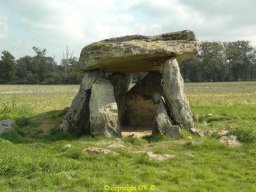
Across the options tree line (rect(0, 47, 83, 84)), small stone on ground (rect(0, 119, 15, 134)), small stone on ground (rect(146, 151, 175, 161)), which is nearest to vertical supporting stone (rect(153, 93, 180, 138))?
small stone on ground (rect(146, 151, 175, 161))

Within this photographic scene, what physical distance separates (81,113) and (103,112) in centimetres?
137

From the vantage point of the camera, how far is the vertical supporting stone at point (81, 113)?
15.3m

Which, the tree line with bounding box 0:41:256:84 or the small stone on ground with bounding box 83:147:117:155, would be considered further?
the tree line with bounding box 0:41:256:84

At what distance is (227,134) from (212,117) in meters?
4.19

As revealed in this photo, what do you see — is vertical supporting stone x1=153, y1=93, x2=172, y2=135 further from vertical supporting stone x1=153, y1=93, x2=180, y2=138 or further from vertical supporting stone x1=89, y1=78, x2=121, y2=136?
vertical supporting stone x1=89, y1=78, x2=121, y2=136

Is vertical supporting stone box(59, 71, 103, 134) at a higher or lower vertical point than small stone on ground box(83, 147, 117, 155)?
higher

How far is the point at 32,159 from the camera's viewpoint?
1061cm

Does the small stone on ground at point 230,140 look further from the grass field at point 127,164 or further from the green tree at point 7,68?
the green tree at point 7,68

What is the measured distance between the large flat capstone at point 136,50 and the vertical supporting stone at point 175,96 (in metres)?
0.55

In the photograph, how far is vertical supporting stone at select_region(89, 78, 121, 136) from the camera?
14266mm

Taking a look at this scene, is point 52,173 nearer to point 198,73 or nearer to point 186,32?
point 186,32

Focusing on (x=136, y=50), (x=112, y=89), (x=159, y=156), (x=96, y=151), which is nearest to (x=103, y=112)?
(x=112, y=89)

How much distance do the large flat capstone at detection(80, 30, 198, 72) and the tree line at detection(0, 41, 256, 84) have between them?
242 feet

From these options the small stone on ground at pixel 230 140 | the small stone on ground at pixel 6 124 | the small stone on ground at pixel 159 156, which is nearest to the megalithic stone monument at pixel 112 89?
the small stone on ground at pixel 230 140
